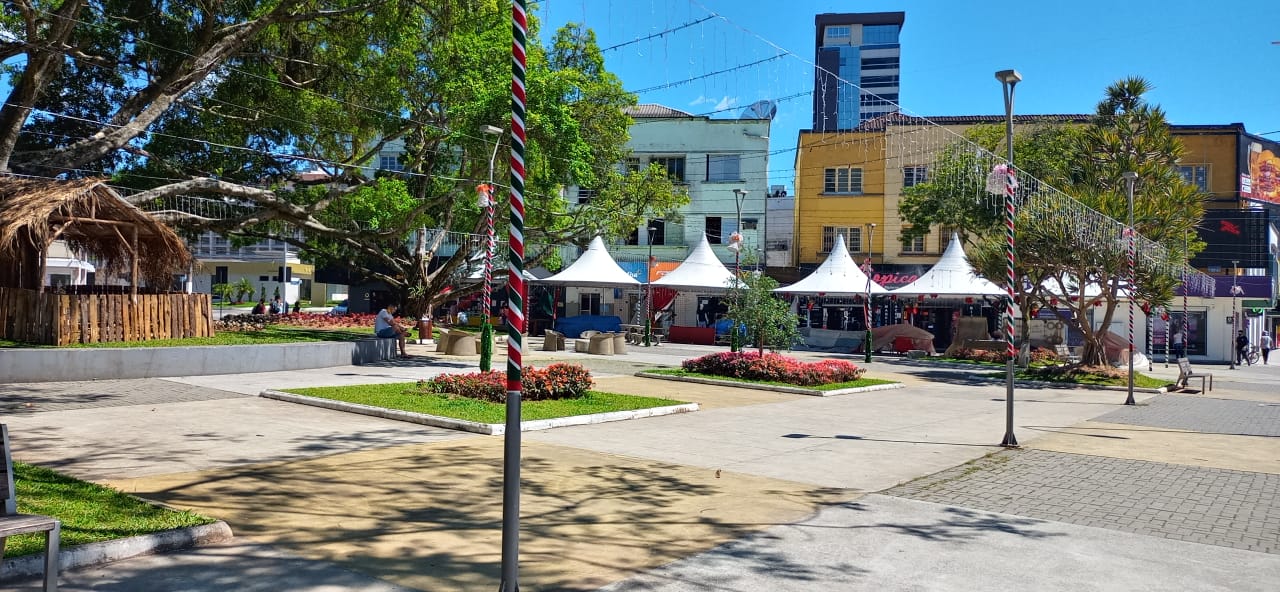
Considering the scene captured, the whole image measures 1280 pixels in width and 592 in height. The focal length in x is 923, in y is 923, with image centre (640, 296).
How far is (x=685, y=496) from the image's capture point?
8.77 meters

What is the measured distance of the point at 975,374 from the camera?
27812mm

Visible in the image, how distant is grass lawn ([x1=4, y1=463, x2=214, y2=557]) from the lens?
20.0ft

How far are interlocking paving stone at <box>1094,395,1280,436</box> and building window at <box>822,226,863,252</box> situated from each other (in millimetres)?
27032

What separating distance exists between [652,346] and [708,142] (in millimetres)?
17579

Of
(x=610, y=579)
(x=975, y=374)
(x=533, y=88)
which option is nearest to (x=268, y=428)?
(x=610, y=579)

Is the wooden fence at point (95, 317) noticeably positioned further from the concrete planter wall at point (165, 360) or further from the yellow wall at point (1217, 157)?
the yellow wall at point (1217, 157)

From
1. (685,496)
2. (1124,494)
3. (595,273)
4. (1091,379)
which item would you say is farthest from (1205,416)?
(595,273)

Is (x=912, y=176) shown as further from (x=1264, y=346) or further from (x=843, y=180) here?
(x=1264, y=346)

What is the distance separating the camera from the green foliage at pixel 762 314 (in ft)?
74.6

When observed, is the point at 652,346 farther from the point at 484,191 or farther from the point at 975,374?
the point at 484,191

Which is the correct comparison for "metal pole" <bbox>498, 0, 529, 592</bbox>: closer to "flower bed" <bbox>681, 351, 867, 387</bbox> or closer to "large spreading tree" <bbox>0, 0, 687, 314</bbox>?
"large spreading tree" <bbox>0, 0, 687, 314</bbox>

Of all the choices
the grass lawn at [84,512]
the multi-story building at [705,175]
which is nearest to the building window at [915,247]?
the multi-story building at [705,175]

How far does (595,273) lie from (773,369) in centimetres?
1914

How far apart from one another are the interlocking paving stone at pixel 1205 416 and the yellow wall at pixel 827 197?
88.8ft
